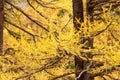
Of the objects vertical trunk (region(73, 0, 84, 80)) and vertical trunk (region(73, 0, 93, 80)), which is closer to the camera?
vertical trunk (region(73, 0, 93, 80))

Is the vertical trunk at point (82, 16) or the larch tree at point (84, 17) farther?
the vertical trunk at point (82, 16)

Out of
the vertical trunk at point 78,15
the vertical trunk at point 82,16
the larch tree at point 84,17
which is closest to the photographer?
the larch tree at point 84,17

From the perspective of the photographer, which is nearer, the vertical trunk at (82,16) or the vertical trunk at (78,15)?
the vertical trunk at (82,16)

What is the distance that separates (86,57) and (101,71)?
1.45 ft

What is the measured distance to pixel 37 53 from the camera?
5305 mm

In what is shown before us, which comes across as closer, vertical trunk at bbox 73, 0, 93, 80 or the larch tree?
the larch tree

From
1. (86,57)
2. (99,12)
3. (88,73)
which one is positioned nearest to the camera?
(86,57)

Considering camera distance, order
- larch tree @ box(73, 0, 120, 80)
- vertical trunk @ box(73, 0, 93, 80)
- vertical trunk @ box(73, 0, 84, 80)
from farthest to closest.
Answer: vertical trunk @ box(73, 0, 84, 80), vertical trunk @ box(73, 0, 93, 80), larch tree @ box(73, 0, 120, 80)

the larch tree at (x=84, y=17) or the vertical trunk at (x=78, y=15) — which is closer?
the larch tree at (x=84, y=17)

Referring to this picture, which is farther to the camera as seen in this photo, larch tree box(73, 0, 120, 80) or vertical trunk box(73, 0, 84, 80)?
vertical trunk box(73, 0, 84, 80)

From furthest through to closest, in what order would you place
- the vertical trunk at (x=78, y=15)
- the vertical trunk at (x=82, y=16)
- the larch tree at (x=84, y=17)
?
the vertical trunk at (x=78, y=15) < the vertical trunk at (x=82, y=16) < the larch tree at (x=84, y=17)

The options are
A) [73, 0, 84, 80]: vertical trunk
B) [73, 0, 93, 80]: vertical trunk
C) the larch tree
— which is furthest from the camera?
[73, 0, 84, 80]: vertical trunk

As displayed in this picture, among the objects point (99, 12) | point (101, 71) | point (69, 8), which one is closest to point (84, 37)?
point (101, 71)

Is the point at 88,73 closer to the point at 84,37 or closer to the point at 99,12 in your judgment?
the point at 84,37
